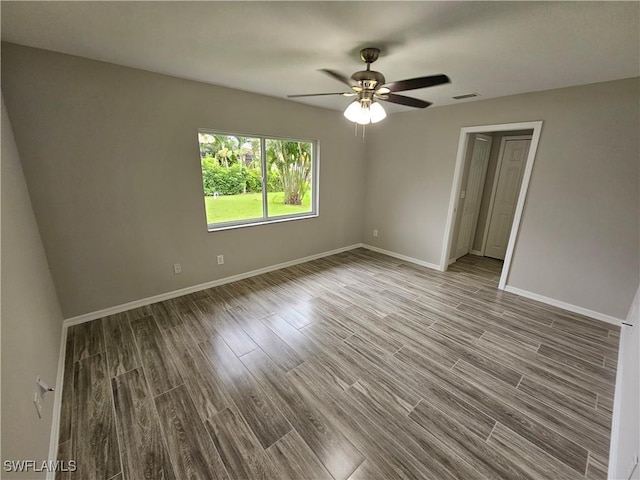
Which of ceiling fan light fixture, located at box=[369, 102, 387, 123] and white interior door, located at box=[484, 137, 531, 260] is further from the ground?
ceiling fan light fixture, located at box=[369, 102, 387, 123]

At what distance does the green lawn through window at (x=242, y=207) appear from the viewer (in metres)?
3.37

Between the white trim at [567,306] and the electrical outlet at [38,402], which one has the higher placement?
the electrical outlet at [38,402]

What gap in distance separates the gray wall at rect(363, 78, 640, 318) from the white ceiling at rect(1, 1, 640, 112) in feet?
1.15

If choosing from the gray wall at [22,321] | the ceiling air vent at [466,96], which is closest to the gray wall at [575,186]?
the ceiling air vent at [466,96]

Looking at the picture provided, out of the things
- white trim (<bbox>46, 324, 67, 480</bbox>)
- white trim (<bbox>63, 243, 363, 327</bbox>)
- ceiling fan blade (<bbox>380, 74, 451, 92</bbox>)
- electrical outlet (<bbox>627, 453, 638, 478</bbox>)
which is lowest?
white trim (<bbox>46, 324, 67, 480</bbox>)

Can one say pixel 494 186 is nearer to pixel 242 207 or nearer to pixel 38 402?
pixel 242 207

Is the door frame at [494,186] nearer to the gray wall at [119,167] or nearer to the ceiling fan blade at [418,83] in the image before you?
the ceiling fan blade at [418,83]

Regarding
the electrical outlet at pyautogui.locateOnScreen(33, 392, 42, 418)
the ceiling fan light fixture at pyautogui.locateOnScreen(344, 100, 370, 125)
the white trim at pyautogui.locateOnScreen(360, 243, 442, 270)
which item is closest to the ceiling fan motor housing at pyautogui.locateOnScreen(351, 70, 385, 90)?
the ceiling fan light fixture at pyautogui.locateOnScreen(344, 100, 370, 125)

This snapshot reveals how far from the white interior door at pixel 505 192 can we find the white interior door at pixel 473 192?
0.82ft

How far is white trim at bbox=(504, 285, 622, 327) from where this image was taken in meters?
2.87

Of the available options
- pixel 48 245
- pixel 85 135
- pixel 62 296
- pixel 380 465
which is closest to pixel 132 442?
pixel 380 465

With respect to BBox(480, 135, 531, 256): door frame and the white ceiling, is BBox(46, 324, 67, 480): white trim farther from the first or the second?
BBox(480, 135, 531, 256): door frame

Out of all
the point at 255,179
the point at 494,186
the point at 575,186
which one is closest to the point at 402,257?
the point at 494,186

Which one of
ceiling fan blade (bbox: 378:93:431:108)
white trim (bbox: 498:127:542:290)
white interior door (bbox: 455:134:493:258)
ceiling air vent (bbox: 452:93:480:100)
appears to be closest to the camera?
ceiling fan blade (bbox: 378:93:431:108)
